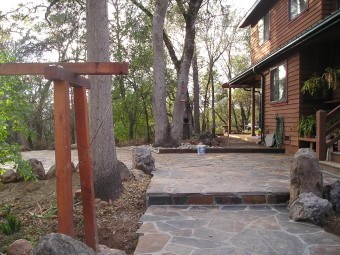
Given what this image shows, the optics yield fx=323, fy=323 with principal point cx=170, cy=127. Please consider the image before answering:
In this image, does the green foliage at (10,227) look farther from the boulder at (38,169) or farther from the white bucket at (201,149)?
the white bucket at (201,149)

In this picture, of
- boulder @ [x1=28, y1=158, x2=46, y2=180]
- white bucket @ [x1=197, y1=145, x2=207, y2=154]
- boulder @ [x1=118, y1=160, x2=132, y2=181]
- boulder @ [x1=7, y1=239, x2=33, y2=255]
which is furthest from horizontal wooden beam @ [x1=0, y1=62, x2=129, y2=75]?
white bucket @ [x1=197, y1=145, x2=207, y2=154]

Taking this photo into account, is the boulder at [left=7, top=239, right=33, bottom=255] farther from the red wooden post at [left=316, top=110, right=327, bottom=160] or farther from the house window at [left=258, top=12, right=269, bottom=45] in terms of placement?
the house window at [left=258, top=12, right=269, bottom=45]

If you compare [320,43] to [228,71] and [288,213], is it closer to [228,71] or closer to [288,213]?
[288,213]

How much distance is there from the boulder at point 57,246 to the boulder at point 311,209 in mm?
2791

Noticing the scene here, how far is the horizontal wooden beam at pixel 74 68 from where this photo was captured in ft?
9.45

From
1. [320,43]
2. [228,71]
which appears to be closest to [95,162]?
[320,43]

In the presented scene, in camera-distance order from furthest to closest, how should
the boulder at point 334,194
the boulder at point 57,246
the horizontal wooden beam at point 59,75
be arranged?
1. the boulder at point 334,194
2. the horizontal wooden beam at point 59,75
3. the boulder at point 57,246

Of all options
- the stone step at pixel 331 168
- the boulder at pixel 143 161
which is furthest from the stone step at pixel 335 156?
the boulder at pixel 143 161

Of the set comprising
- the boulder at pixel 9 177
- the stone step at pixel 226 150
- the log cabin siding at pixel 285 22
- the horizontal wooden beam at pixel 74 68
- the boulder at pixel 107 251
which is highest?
the log cabin siding at pixel 285 22

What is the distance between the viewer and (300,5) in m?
10.7

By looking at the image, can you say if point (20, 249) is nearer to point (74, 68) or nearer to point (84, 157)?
point (84, 157)

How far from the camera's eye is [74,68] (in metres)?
2.97

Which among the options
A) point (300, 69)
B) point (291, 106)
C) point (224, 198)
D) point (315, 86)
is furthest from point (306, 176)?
point (291, 106)

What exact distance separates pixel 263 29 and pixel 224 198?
11.2 meters
